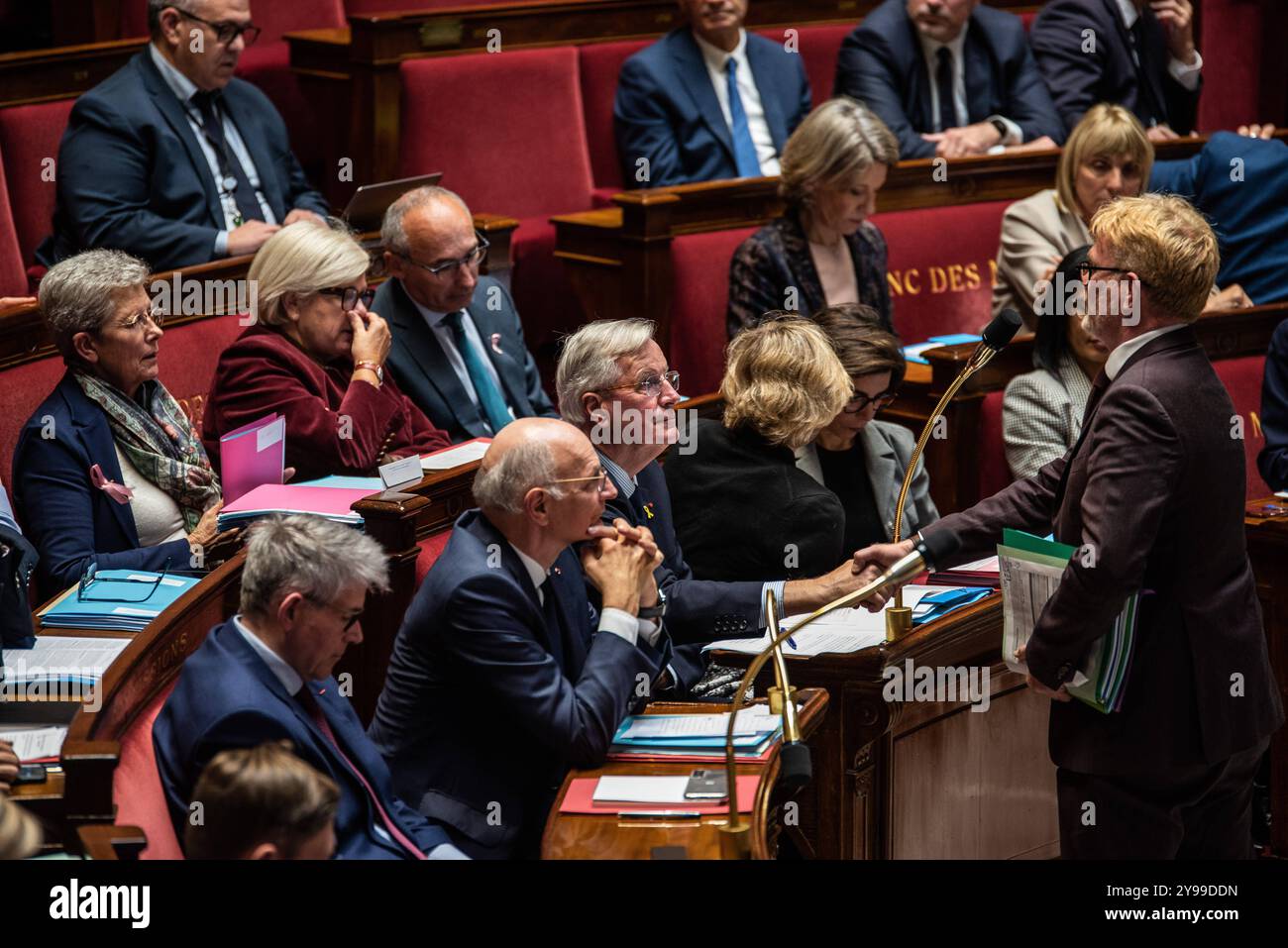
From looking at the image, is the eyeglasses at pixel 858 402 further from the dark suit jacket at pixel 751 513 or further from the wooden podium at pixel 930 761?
the wooden podium at pixel 930 761

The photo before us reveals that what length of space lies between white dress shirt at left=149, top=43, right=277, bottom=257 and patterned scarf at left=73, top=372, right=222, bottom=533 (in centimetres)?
70

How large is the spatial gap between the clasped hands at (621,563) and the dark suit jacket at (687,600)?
219 mm

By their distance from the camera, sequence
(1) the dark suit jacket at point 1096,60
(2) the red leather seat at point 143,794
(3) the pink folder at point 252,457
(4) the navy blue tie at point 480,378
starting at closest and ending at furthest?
(2) the red leather seat at point 143,794 → (3) the pink folder at point 252,457 → (4) the navy blue tie at point 480,378 → (1) the dark suit jacket at point 1096,60

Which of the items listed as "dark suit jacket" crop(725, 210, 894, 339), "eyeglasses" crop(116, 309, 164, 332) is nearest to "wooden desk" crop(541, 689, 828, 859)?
"eyeglasses" crop(116, 309, 164, 332)

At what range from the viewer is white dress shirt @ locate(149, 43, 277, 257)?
3332 millimetres

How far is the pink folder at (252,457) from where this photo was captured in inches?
95.3

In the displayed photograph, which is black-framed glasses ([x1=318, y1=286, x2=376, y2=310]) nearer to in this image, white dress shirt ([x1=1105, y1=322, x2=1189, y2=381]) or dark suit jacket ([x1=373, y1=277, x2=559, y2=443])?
dark suit jacket ([x1=373, y1=277, x2=559, y2=443])

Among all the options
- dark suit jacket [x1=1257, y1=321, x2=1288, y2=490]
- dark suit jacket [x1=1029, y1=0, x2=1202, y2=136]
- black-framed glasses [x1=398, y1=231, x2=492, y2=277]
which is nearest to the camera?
dark suit jacket [x1=1257, y1=321, x2=1288, y2=490]

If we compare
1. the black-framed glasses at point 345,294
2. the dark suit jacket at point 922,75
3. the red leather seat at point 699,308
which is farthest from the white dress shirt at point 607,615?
the dark suit jacket at point 922,75

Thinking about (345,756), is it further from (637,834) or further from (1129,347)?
(1129,347)

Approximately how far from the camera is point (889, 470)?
2.80 metres

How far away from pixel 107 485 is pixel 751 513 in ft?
3.19

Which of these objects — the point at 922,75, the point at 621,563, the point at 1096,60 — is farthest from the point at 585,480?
the point at 1096,60
